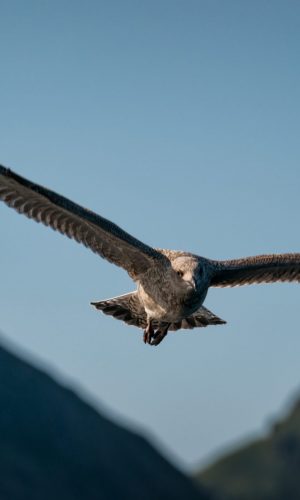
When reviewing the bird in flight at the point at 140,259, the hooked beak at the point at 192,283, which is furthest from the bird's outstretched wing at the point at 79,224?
the hooked beak at the point at 192,283

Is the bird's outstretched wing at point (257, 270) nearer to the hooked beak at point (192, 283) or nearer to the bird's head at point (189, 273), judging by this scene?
the bird's head at point (189, 273)

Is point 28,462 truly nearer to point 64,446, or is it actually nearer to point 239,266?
point 64,446

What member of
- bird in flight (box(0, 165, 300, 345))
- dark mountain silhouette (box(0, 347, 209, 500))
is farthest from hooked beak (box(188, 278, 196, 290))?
dark mountain silhouette (box(0, 347, 209, 500))

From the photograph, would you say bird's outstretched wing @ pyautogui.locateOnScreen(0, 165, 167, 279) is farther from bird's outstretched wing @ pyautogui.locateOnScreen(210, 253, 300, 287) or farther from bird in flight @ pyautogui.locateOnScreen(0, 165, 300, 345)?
bird's outstretched wing @ pyautogui.locateOnScreen(210, 253, 300, 287)

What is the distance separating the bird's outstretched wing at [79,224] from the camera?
2042 centimetres

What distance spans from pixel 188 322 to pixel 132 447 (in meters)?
168

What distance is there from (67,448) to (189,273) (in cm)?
16242

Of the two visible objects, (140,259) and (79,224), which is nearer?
(79,224)

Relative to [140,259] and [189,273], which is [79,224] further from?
[189,273]

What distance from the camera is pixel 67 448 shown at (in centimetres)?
17988

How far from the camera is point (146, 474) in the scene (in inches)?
7062

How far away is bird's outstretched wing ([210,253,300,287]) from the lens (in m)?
22.6

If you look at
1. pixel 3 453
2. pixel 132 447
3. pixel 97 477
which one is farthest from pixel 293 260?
pixel 132 447

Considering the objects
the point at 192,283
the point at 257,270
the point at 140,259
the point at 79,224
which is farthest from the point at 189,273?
the point at 257,270
